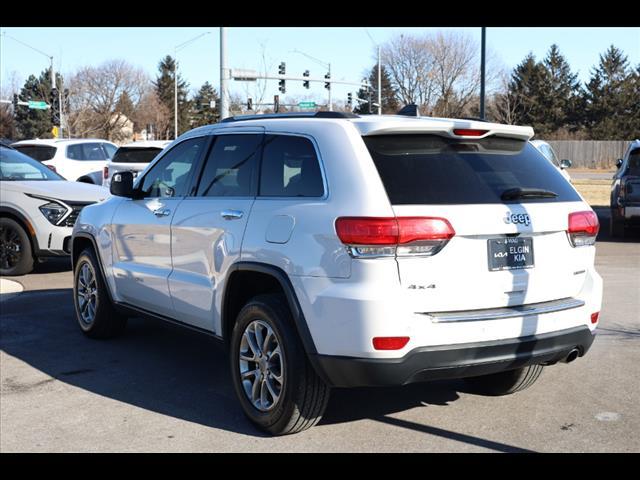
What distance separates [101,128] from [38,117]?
2167cm

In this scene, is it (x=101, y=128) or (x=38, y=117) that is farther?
(x=38, y=117)

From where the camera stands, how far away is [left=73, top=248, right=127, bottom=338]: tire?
7.20 m

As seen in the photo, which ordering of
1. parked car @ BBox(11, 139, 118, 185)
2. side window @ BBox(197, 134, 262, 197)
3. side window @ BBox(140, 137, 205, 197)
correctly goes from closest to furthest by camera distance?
side window @ BBox(197, 134, 262, 197)
side window @ BBox(140, 137, 205, 197)
parked car @ BBox(11, 139, 118, 185)

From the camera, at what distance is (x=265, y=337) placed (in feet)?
16.0

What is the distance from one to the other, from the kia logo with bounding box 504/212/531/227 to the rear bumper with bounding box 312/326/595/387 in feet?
2.10

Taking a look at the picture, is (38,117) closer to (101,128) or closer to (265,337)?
(101,128)

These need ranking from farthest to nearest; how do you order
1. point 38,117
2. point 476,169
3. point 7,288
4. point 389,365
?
point 38,117 < point 7,288 < point 476,169 < point 389,365

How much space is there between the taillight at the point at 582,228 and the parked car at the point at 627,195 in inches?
421

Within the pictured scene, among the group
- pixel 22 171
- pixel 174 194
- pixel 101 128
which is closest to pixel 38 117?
pixel 101 128

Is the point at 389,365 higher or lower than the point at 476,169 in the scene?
lower

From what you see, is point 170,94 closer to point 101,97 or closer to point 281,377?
point 101,97

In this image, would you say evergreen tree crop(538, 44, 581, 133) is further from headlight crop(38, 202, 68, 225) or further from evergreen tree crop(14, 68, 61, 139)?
headlight crop(38, 202, 68, 225)

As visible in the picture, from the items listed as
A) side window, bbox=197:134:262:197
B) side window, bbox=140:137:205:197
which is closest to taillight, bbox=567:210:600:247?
side window, bbox=197:134:262:197
